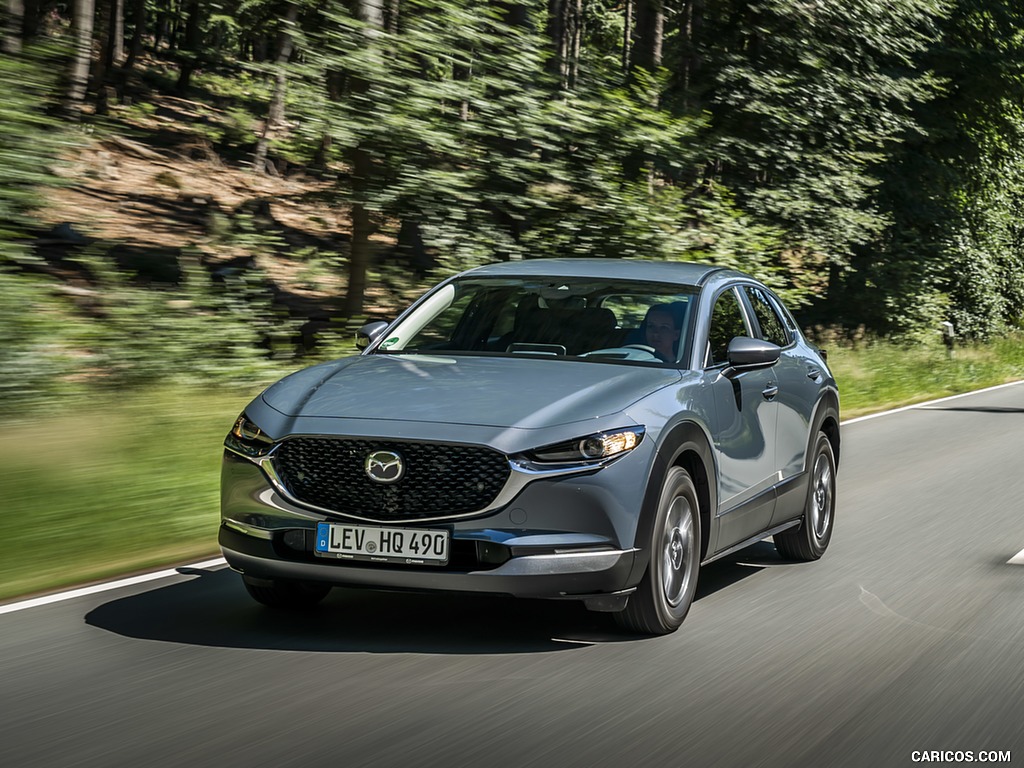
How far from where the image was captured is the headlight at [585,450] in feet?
18.2

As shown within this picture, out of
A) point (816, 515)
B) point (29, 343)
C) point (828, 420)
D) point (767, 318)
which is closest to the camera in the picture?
point (767, 318)

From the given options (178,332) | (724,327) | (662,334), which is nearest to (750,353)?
(662,334)

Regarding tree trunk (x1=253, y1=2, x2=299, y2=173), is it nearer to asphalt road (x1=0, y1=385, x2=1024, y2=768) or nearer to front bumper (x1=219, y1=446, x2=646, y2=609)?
asphalt road (x1=0, y1=385, x2=1024, y2=768)

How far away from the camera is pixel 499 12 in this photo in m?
16.0

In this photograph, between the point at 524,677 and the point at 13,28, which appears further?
the point at 13,28

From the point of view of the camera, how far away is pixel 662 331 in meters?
6.83

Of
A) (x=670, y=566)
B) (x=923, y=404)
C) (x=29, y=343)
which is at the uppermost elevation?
(x=29, y=343)

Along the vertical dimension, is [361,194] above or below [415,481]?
above

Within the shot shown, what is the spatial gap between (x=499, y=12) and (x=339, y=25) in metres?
1.94

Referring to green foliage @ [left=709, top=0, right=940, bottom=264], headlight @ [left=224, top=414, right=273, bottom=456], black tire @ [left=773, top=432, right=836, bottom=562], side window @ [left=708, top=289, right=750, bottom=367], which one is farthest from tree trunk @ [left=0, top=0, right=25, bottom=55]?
green foliage @ [left=709, top=0, right=940, bottom=264]

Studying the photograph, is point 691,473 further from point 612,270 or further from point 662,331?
point 612,270

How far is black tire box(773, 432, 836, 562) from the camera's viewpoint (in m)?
8.14

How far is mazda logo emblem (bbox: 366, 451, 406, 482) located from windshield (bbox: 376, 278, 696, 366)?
134 cm

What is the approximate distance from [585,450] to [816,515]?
10.2 feet
